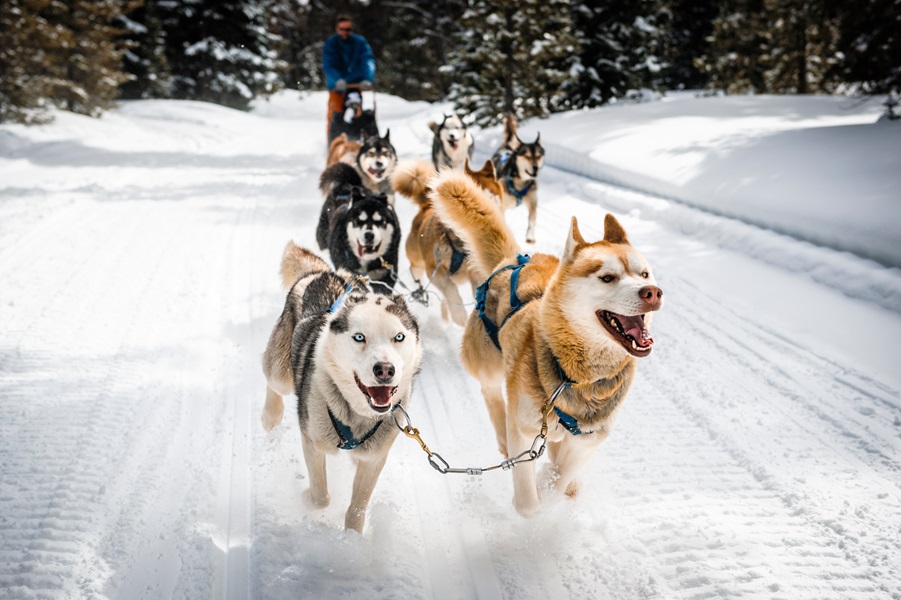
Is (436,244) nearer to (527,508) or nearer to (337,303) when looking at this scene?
(337,303)

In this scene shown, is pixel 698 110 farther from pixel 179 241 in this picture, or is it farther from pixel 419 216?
pixel 179 241

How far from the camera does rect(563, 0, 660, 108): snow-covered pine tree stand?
14.9 metres

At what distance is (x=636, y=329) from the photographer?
80.8 inches

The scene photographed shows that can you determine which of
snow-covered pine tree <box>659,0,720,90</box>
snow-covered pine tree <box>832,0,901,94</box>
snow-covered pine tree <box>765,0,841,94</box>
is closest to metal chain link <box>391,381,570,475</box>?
snow-covered pine tree <box>832,0,901,94</box>

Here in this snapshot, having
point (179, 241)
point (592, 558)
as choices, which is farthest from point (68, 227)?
point (592, 558)

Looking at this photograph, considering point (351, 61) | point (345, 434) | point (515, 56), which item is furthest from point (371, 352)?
point (515, 56)

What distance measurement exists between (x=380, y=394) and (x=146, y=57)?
26.8 m

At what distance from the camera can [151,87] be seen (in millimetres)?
23953

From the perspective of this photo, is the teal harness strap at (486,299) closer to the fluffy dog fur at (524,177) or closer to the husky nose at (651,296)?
the husky nose at (651,296)

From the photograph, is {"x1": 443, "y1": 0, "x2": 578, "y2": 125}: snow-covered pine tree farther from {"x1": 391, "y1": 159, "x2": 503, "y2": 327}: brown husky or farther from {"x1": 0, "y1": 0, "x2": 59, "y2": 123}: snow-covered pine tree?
{"x1": 391, "y1": 159, "x2": 503, "y2": 327}: brown husky

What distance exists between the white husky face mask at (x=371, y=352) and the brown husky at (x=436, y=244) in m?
1.58

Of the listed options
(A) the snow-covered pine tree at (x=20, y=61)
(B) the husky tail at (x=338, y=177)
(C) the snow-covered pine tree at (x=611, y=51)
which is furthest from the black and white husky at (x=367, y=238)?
(C) the snow-covered pine tree at (x=611, y=51)

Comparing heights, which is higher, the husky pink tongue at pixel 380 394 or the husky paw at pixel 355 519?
the husky pink tongue at pixel 380 394

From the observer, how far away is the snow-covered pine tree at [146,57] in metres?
22.9
